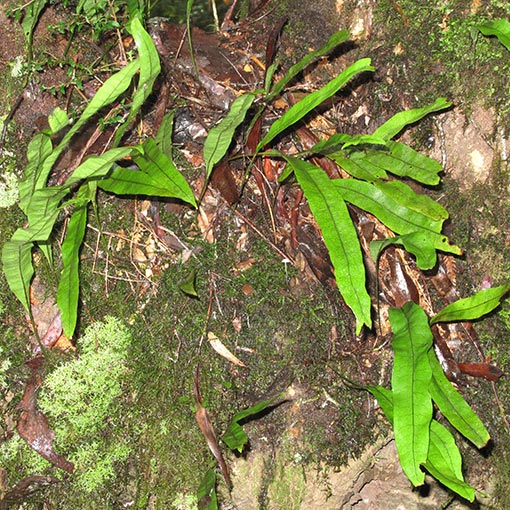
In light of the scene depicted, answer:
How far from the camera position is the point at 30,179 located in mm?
1950

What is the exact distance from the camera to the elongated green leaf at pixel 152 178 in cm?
183

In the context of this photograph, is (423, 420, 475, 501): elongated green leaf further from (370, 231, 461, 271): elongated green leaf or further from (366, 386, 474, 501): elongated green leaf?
(370, 231, 461, 271): elongated green leaf

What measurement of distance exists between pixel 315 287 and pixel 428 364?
1.55 ft

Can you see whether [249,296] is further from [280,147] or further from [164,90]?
[164,90]

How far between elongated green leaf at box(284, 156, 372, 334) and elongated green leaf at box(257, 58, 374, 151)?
17 centimetres

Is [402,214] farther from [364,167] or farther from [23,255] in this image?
[23,255]

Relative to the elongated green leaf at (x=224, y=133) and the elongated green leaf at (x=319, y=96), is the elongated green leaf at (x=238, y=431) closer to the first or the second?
the elongated green leaf at (x=224, y=133)

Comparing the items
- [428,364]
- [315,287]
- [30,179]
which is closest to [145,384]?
[315,287]

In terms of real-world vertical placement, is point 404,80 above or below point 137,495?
above

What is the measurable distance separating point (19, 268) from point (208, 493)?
936mm

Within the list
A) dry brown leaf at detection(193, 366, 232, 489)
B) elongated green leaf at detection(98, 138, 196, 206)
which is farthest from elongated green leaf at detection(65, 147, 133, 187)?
dry brown leaf at detection(193, 366, 232, 489)

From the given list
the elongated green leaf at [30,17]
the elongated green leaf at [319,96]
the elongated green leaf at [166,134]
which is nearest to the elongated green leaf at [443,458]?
the elongated green leaf at [319,96]

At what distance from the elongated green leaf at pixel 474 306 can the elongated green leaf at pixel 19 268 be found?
4.44ft

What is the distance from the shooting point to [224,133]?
73.9 inches
